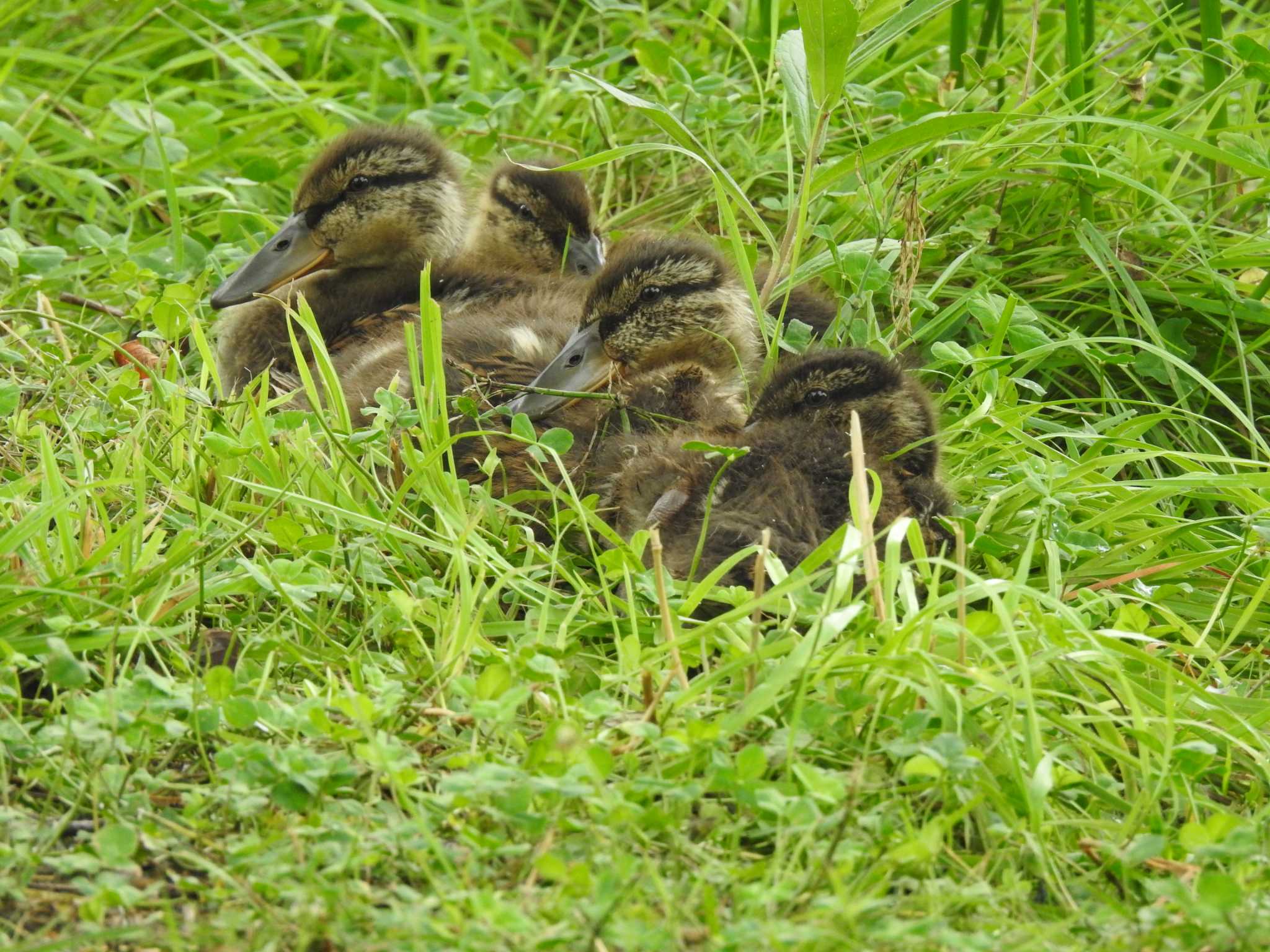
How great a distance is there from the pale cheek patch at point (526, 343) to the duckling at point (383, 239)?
1.16 feet

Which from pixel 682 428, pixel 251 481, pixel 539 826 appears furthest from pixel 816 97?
pixel 539 826

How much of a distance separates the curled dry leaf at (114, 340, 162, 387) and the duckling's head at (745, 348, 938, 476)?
60.0 inches

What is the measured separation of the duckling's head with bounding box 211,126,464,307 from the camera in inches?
160

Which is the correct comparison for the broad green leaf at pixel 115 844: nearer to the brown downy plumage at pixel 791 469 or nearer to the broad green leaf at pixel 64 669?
the broad green leaf at pixel 64 669

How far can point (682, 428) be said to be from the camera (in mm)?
3121

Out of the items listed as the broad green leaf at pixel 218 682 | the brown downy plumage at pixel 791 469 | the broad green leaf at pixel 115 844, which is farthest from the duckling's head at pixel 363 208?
the broad green leaf at pixel 115 844

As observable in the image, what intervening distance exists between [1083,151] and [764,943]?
106 inches

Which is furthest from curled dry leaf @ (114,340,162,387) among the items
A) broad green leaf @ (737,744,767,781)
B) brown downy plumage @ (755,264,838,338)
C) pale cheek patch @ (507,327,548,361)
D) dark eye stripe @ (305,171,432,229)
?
broad green leaf @ (737,744,767,781)

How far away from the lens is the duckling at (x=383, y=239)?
3951 mm

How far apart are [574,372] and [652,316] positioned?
0.73 feet

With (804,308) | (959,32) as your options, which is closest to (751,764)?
(804,308)

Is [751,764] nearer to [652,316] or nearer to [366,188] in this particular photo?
[652,316]

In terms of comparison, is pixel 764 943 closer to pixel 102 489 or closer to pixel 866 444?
pixel 866 444

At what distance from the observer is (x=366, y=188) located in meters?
4.09
